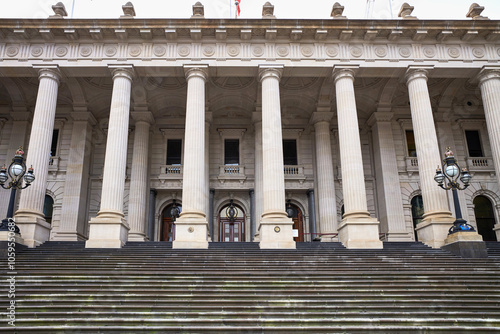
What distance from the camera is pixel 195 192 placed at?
53.9ft

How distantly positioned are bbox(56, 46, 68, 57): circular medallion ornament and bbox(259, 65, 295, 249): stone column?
8982 mm

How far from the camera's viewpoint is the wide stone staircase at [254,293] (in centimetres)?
876

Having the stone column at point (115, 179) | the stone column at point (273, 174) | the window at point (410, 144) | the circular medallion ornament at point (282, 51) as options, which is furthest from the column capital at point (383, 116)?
the stone column at point (115, 179)

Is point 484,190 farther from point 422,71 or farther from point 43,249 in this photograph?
point 43,249

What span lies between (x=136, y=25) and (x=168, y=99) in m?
5.69

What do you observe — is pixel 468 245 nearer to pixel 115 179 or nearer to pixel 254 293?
pixel 254 293

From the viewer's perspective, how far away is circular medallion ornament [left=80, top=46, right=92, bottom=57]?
18281 millimetres

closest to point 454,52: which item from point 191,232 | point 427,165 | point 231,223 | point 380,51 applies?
point 380,51

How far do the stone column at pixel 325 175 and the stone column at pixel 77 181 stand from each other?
13.0 meters

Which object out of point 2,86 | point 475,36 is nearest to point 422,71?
point 475,36

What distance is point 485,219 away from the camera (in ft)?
74.0

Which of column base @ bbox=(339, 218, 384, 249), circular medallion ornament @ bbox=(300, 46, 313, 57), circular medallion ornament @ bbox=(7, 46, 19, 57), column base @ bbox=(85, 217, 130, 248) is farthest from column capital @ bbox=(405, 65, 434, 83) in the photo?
circular medallion ornament @ bbox=(7, 46, 19, 57)

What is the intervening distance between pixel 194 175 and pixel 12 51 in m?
10.4

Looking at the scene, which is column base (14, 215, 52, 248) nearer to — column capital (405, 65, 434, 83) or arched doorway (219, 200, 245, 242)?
arched doorway (219, 200, 245, 242)
